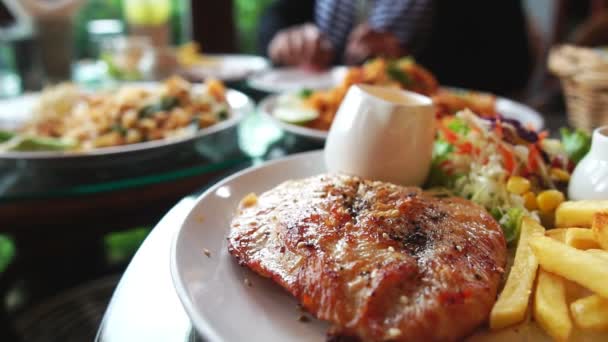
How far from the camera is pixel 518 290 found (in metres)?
1.09

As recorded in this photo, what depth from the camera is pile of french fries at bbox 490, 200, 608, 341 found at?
1.00m

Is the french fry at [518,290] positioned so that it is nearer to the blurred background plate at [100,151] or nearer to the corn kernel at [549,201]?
the corn kernel at [549,201]

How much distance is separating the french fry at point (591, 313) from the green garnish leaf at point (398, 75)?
2277 millimetres

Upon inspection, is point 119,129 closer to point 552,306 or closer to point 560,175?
point 560,175

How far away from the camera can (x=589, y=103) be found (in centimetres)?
307

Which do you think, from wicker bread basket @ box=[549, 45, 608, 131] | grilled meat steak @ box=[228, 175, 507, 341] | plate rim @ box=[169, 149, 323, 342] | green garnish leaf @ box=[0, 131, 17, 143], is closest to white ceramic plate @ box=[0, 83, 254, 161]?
green garnish leaf @ box=[0, 131, 17, 143]

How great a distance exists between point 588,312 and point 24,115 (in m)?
2.88

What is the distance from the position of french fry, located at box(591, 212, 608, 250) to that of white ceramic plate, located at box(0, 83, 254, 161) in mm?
1597

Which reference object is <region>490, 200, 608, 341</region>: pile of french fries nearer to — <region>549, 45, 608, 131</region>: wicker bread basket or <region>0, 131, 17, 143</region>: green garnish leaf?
<region>549, 45, 608, 131</region>: wicker bread basket

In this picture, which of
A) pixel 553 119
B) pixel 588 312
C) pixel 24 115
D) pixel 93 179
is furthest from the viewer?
pixel 553 119

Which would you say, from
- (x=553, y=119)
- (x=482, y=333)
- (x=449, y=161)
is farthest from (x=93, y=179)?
(x=553, y=119)

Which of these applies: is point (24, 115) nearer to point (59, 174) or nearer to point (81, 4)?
point (59, 174)

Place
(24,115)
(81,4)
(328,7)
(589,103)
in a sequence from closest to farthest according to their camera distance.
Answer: (24,115)
(589,103)
(81,4)
(328,7)

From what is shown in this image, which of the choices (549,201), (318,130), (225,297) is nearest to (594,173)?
(549,201)
